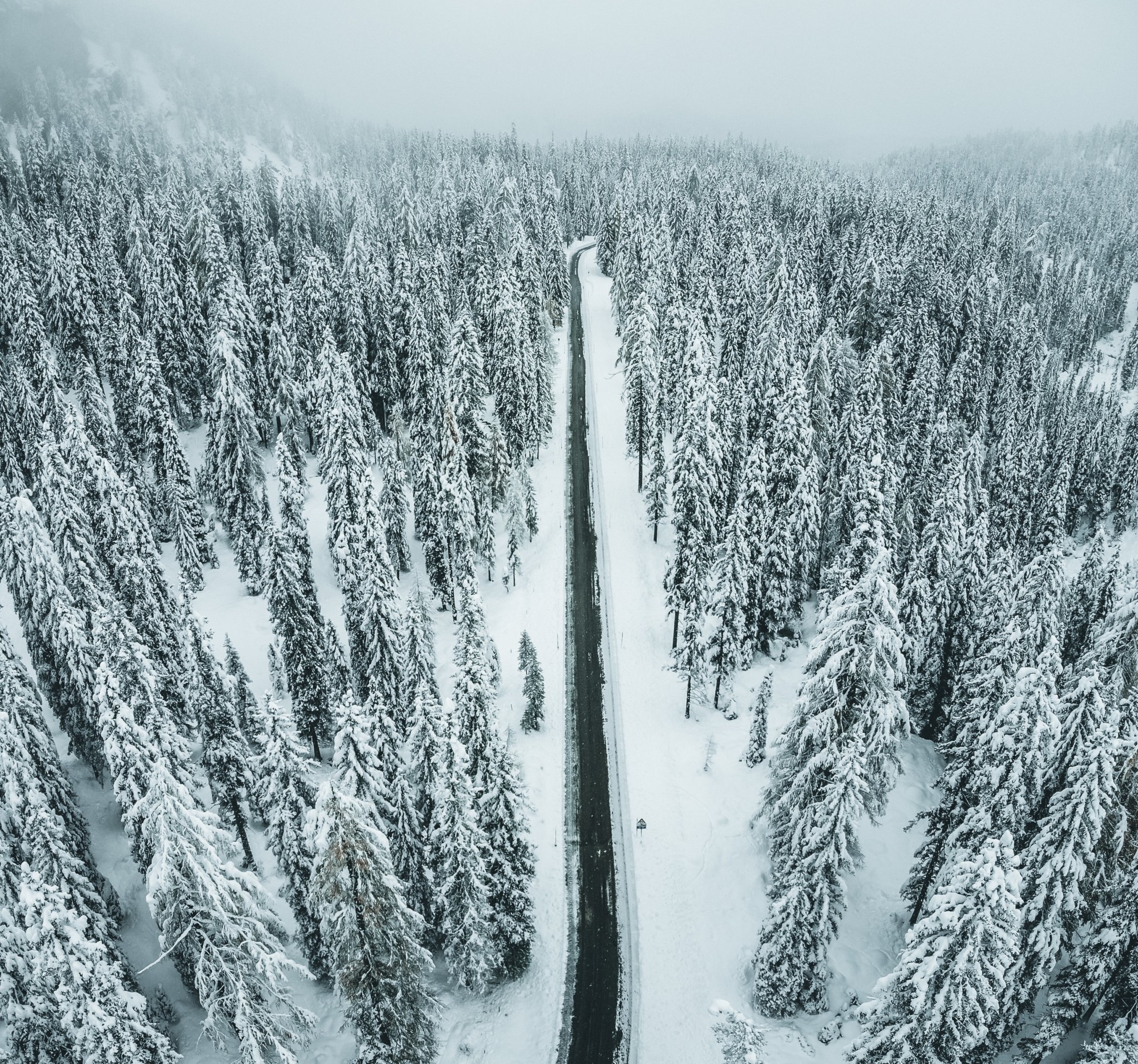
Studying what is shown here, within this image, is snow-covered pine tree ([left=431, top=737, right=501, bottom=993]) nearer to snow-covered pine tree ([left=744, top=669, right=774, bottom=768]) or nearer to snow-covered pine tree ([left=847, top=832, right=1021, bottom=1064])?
snow-covered pine tree ([left=847, top=832, right=1021, bottom=1064])

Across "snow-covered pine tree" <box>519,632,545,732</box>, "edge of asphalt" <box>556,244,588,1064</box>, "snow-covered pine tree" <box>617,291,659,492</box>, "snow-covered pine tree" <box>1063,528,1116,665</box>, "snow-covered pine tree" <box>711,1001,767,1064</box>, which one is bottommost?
"edge of asphalt" <box>556,244,588,1064</box>

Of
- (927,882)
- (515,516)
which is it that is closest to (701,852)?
(927,882)

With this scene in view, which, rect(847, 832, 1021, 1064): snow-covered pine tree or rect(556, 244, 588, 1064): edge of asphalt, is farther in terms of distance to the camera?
rect(556, 244, 588, 1064): edge of asphalt

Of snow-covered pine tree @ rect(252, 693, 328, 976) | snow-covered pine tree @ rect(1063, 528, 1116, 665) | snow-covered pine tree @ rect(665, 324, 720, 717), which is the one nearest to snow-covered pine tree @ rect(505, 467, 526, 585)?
snow-covered pine tree @ rect(665, 324, 720, 717)

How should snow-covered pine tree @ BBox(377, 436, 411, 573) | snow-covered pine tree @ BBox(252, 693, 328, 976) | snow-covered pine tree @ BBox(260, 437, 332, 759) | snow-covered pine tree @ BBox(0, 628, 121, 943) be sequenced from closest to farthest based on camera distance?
snow-covered pine tree @ BBox(0, 628, 121, 943)
snow-covered pine tree @ BBox(252, 693, 328, 976)
snow-covered pine tree @ BBox(260, 437, 332, 759)
snow-covered pine tree @ BBox(377, 436, 411, 573)

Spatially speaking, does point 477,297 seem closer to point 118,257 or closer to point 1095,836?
point 118,257

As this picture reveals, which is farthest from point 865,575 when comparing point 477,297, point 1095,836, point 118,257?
point 118,257
